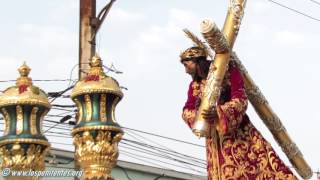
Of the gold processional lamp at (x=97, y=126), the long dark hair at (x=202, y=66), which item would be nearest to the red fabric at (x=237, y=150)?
the long dark hair at (x=202, y=66)

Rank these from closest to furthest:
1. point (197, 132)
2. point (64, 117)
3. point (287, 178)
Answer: point (197, 132)
point (287, 178)
point (64, 117)

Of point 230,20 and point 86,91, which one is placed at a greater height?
point 230,20

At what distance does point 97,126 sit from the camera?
5488 millimetres

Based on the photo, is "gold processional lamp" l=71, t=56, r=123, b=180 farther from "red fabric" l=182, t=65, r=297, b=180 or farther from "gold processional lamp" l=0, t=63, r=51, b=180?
"red fabric" l=182, t=65, r=297, b=180

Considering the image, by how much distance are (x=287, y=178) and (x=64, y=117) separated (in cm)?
558

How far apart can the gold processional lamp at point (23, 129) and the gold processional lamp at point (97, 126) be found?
0.69ft

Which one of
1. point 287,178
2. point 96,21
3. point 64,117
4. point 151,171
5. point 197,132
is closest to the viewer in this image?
point 197,132

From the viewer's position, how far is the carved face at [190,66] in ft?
18.2

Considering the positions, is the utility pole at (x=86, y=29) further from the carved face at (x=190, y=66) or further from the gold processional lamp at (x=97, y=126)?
the carved face at (x=190, y=66)

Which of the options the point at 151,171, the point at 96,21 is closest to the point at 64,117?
the point at 96,21

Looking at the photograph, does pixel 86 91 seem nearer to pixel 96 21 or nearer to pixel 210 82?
pixel 210 82

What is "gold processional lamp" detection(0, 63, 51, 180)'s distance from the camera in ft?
17.9

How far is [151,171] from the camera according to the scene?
1516 centimetres

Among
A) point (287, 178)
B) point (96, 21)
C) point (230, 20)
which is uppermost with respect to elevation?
point (96, 21)
